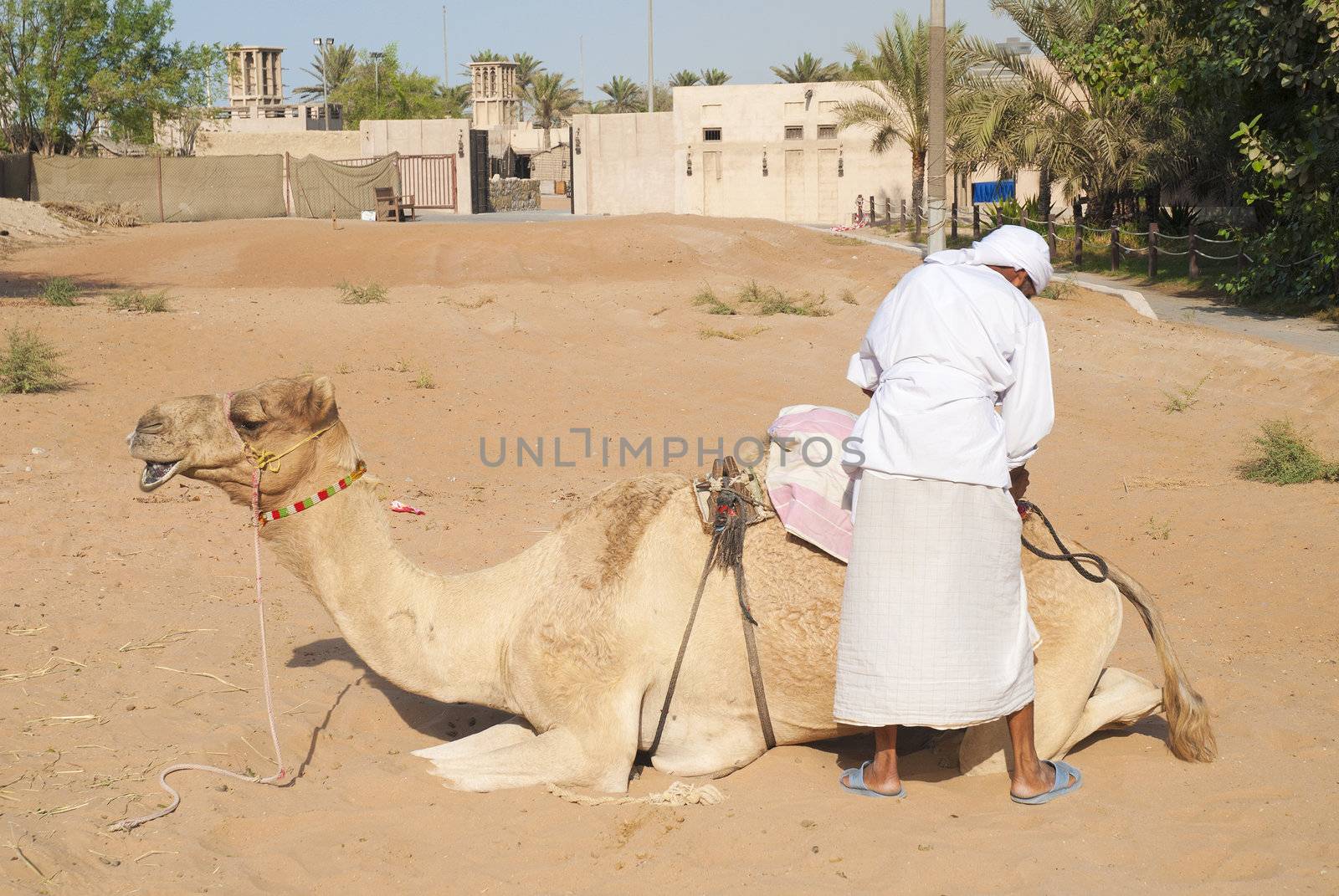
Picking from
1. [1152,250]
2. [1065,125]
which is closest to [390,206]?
[1065,125]

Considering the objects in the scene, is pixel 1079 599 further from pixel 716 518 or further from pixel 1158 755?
pixel 716 518

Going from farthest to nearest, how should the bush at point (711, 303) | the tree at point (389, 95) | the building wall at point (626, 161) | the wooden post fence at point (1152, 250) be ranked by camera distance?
the tree at point (389, 95), the building wall at point (626, 161), the wooden post fence at point (1152, 250), the bush at point (711, 303)

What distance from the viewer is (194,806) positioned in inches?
165

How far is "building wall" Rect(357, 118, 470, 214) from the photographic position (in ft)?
136

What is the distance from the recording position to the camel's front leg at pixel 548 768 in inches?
167

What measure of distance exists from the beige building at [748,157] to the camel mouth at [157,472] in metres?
37.1

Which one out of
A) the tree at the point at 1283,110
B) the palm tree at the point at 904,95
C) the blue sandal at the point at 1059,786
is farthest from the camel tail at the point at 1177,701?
the palm tree at the point at 904,95

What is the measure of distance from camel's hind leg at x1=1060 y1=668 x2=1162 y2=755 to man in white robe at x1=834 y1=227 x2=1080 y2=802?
26.6 inches

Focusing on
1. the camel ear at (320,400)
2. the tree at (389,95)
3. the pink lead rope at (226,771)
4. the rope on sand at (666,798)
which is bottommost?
the rope on sand at (666,798)

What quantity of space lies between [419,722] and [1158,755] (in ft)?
9.80

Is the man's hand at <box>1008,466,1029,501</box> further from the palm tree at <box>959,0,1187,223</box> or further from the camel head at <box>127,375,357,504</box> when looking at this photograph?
the palm tree at <box>959,0,1187,223</box>

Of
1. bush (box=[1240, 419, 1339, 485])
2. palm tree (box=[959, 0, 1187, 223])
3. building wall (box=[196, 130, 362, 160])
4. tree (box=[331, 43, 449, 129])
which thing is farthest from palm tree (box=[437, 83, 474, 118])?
bush (box=[1240, 419, 1339, 485])

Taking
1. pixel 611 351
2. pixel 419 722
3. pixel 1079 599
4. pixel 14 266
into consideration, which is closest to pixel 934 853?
pixel 1079 599

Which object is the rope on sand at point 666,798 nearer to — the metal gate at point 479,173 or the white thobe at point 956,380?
the white thobe at point 956,380
